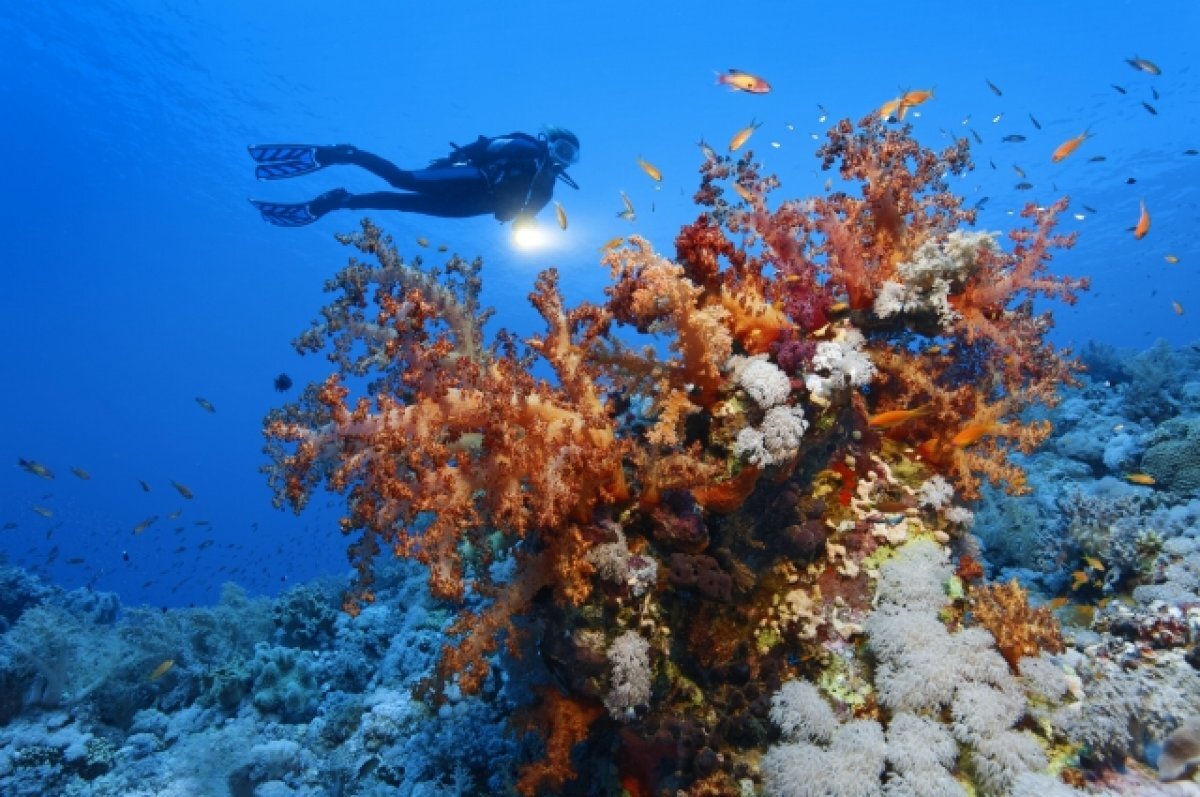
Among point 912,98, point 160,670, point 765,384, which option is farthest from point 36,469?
point 912,98

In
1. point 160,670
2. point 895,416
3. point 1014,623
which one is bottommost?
point 1014,623

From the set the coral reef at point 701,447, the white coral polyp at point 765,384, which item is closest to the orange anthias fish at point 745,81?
the coral reef at point 701,447

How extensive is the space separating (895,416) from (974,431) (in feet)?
2.17

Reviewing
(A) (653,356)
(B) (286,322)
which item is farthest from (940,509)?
(B) (286,322)

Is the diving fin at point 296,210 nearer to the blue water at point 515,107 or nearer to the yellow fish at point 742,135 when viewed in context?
the yellow fish at point 742,135

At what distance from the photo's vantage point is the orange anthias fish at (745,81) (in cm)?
786

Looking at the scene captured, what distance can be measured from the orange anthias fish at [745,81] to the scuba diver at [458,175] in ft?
13.7

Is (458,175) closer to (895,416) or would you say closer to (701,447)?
(701,447)

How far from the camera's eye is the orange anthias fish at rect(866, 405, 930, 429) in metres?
4.94

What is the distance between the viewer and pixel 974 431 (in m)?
4.95

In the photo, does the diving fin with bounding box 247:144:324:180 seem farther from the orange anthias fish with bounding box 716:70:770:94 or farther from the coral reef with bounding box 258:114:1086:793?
the coral reef with bounding box 258:114:1086:793

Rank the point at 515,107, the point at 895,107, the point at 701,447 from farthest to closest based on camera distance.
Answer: the point at 515,107 < the point at 895,107 < the point at 701,447

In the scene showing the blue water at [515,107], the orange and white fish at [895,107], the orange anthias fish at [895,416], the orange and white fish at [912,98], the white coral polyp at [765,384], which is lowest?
the orange anthias fish at [895,416]

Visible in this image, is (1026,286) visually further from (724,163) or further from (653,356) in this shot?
(653,356)
